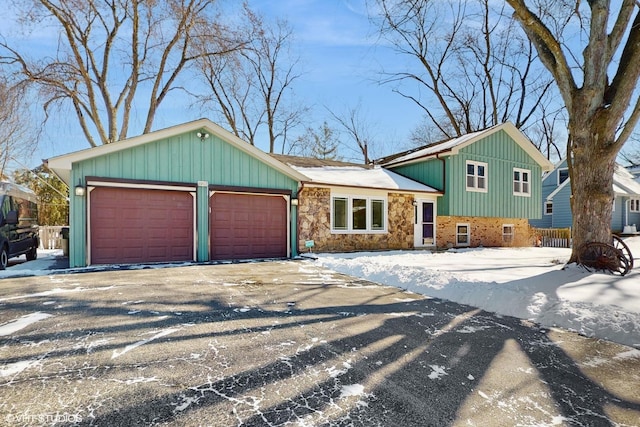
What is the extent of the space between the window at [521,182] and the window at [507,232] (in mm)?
1573

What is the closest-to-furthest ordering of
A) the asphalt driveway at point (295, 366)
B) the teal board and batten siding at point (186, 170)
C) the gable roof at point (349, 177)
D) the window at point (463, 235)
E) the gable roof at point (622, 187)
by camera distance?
the asphalt driveway at point (295, 366), the teal board and batten siding at point (186, 170), the gable roof at point (349, 177), the window at point (463, 235), the gable roof at point (622, 187)

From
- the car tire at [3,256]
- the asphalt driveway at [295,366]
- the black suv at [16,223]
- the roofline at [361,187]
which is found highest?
the roofline at [361,187]

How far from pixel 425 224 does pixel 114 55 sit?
1721 cm

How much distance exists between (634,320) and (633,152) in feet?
124

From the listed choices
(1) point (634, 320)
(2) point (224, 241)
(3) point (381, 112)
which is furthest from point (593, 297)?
(3) point (381, 112)

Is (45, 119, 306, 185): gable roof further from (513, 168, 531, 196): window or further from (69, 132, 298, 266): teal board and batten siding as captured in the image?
(513, 168, 531, 196): window

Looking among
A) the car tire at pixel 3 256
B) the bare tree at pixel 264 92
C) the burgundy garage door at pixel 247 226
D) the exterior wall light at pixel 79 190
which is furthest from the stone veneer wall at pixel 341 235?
the bare tree at pixel 264 92

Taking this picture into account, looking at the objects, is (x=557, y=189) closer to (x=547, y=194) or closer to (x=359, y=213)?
(x=547, y=194)

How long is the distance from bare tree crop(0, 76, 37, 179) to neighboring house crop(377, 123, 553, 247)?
1755cm

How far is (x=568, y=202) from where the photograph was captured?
859 inches

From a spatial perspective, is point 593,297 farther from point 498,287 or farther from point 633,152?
point 633,152

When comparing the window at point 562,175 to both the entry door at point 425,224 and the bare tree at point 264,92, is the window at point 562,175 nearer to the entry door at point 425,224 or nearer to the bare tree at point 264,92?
the entry door at point 425,224

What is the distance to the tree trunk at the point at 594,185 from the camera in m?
6.45

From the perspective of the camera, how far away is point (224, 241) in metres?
10.2
